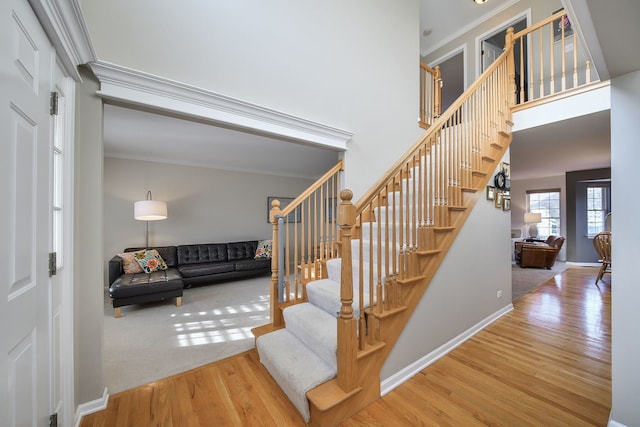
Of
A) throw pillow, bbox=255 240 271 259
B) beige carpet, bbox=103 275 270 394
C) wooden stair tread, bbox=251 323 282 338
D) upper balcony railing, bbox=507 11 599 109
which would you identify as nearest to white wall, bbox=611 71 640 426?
upper balcony railing, bbox=507 11 599 109

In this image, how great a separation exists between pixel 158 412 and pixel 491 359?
107 inches

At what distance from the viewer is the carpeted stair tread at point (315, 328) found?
66.2 inches

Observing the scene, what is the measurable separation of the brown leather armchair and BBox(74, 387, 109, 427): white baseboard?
313 inches

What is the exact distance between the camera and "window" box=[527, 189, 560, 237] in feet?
22.9

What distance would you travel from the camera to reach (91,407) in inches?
63.1

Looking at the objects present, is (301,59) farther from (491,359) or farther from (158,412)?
(491,359)

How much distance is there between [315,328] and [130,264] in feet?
12.4

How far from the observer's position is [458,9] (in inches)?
183

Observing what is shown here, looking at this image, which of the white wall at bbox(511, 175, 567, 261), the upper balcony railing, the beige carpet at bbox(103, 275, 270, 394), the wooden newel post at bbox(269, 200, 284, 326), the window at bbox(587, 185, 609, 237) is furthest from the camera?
the white wall at bbox(511, 175, 567, 261)

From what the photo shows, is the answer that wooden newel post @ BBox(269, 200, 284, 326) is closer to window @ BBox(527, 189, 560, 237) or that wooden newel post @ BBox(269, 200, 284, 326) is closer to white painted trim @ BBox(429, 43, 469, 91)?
white painted trim @ BBox(429, 43, 469, 91)

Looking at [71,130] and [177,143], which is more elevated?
[177,143]

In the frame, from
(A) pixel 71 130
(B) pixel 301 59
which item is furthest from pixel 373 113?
(A) pixel 71 130

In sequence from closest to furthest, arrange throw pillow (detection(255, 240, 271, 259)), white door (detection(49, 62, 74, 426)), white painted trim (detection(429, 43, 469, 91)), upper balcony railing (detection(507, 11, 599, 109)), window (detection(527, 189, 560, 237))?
white door (detection(49, 62, 74, 426)) < upper balcony railing (detection(507, 11, 599, 109)) < white painted trim (detection(429, 43, 469, 91)) < throw pillow (detection(255, 240, 271, 259)) < window (detection(527, 189, 560, 237))

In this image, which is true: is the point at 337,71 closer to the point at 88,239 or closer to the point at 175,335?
the point at 88,239
